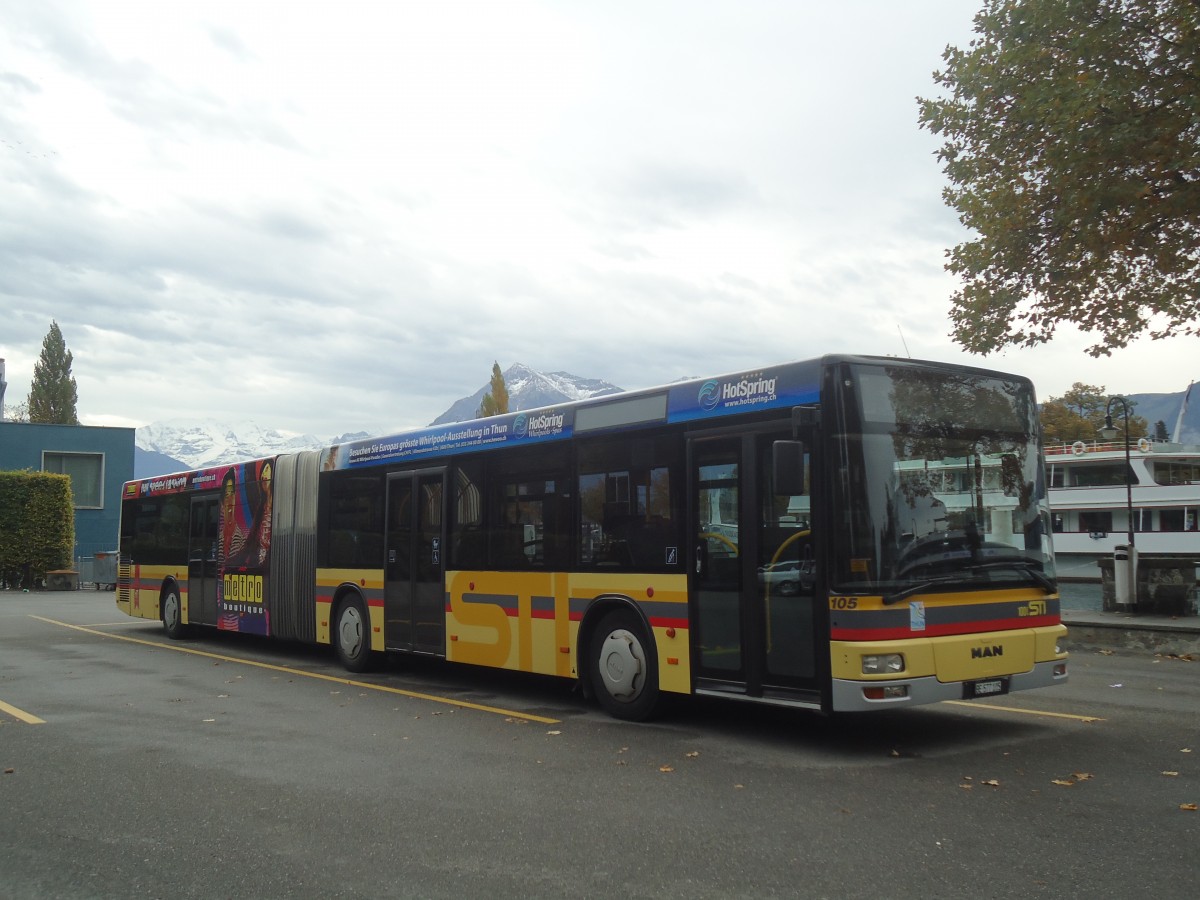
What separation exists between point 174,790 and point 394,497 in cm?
608

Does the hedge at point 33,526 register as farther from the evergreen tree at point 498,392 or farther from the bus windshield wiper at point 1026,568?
the evergreen tree at point 498,392

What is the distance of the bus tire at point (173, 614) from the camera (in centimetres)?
1820

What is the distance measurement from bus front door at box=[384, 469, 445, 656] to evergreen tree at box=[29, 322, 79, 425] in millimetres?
82304

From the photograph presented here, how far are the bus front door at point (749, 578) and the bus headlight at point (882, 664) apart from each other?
1.36ft

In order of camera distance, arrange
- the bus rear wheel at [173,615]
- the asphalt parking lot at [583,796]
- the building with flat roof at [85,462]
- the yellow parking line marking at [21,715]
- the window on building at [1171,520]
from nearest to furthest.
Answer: the asphalt parking lot at [583,796], the yellow parking line marking at [21,715], the bus rear wheel at [173,615], the window on building at [1171,520], the building with flat roof at [85,462]

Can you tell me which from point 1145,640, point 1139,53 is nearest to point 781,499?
point 1145,640

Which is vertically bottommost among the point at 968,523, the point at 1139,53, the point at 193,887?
the point at 193,887

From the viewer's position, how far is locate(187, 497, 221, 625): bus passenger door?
17.0 metres

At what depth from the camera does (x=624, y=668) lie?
30.5 feet

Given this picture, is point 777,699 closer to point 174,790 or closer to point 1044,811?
point 1044,811

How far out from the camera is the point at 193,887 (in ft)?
15.9

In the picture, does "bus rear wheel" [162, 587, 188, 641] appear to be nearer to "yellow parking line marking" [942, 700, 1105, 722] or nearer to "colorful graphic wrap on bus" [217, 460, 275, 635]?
"colorful graphic wrap on bus" [217, 460, 275, 635]

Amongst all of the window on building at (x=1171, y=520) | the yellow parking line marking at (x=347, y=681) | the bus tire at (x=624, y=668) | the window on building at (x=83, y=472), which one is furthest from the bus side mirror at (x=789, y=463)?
the window on building at (x=83, y=472)

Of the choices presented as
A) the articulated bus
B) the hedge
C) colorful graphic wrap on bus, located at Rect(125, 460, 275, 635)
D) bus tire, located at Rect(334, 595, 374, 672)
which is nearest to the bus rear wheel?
colorful graphic wrap on bus, located at Rect(125, 460, 275, 635)
